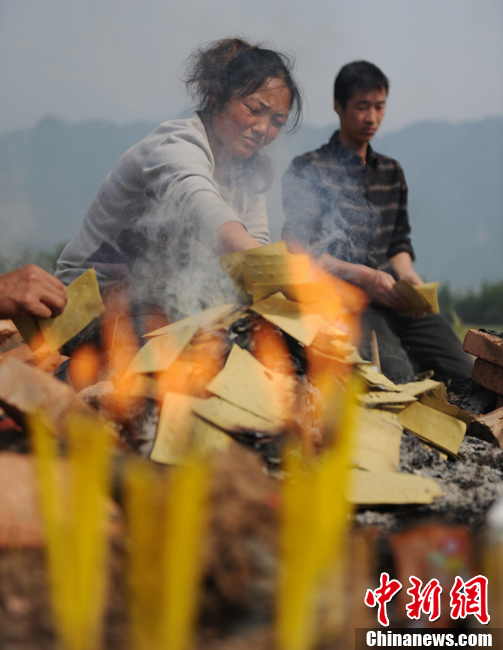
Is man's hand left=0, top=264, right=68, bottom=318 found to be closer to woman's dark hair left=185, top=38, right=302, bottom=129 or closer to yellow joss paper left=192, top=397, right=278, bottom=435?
yellow joss paper left=192, top=397, right=278, bottom=435

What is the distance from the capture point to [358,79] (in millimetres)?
2670

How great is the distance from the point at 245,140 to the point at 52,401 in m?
1.29

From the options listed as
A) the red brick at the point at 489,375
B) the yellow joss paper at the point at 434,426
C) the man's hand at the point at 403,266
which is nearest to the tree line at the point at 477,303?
the man's hand at the point at 403,266

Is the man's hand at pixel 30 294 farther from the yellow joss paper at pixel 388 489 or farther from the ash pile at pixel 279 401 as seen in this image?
the yellow joss paper at pixel 388 489

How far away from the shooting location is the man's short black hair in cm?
266

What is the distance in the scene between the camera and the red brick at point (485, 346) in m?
1.94

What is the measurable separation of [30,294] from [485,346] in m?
1.58

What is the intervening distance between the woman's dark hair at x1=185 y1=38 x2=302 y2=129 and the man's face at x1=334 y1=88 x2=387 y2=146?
0.75m

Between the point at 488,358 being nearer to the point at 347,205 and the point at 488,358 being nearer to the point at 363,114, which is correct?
the point at 347,205

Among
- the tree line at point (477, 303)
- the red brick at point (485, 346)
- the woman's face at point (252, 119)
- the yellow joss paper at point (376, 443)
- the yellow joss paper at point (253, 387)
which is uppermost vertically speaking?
the woman's face at point (252, 119)

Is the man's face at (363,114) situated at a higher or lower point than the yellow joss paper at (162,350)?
higher

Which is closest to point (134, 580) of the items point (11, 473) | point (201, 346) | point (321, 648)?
point (321, 648)

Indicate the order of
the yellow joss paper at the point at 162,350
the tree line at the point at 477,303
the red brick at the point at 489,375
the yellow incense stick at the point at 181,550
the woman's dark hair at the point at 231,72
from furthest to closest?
the tree line at the point at 477,303, the red brick at the point at 489,375, the woman's dark hair at the point at 231,72, the yellow joss paper at the point at 162,350, the yellow incense stick at the point at 181,550

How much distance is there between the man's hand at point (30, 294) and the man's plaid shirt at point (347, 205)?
144cm
